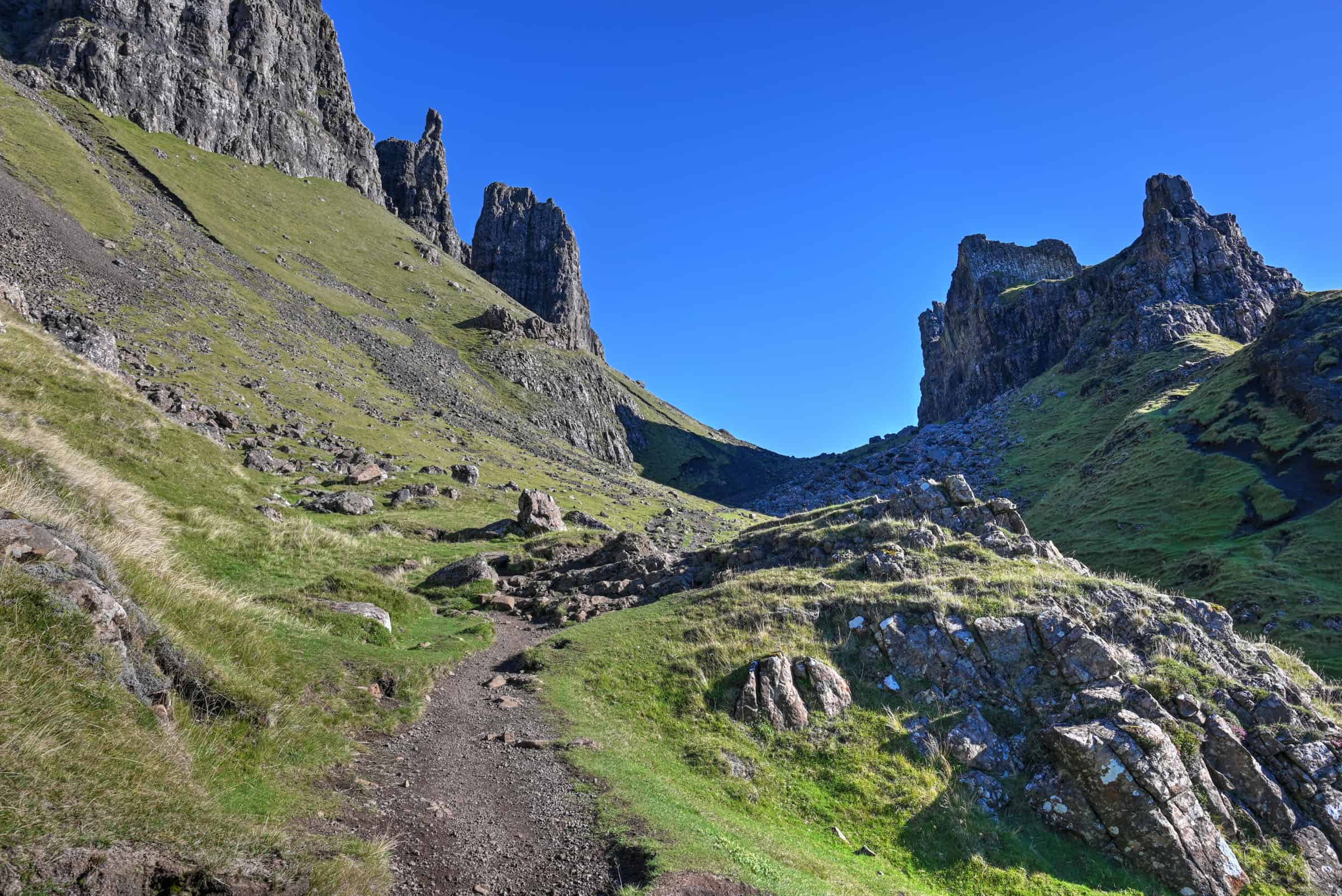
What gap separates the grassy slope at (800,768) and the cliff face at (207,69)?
583ft

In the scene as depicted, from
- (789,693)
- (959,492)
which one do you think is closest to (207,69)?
(959,492)

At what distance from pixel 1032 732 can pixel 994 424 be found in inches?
5861

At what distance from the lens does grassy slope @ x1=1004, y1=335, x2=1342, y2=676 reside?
48.7 meters

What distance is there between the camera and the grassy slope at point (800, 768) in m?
14.2

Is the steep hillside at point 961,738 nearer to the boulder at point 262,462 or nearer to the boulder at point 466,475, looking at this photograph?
the boulder at point 262,462

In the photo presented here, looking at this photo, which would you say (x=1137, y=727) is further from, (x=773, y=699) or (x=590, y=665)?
(x=590, y=665)

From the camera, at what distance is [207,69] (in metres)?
154

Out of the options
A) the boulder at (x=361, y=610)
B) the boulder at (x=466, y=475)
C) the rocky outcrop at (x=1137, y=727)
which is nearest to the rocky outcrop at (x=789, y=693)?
the rocky outcrop at (x=1137, y=727)

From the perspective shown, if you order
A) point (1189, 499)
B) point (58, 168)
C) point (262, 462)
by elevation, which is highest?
point (58, 168)

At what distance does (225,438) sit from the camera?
57.9m

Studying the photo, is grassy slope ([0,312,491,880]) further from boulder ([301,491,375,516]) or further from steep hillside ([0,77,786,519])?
steep hillside ([0,77,786,519])

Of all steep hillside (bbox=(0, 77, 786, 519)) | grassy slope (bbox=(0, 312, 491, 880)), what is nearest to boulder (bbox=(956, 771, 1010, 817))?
grassy slope (bbox=(0, 312, 491, 880))

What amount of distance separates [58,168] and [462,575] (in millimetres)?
112037

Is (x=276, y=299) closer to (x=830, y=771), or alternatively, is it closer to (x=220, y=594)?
(x=220, y=594)
